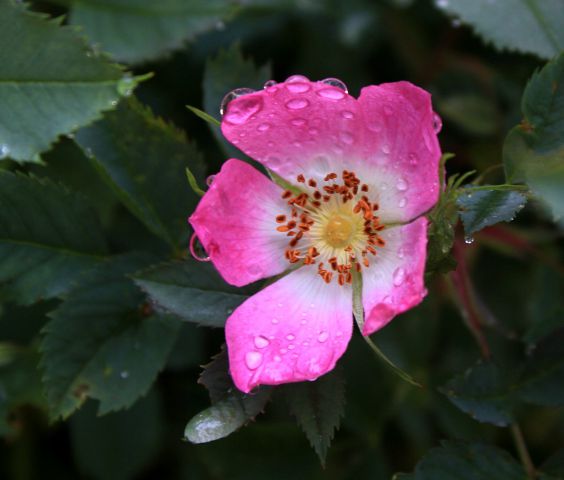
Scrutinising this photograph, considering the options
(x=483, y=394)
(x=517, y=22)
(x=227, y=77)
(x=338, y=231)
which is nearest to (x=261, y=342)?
(x=338, y=231)

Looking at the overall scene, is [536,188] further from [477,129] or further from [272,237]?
[477,129]

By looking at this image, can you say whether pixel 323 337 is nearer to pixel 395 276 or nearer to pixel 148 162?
pixel 395 276

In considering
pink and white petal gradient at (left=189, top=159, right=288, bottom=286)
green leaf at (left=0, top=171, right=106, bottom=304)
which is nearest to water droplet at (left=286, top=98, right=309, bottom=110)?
pink and white petal gradient at (left=189, top=159, right=288, bottom=286)

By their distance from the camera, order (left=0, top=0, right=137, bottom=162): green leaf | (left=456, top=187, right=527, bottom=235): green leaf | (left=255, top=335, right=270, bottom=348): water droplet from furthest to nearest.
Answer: (left=0, top=0, right=137, bottom=162): green leaf
(left=255, top=335, right=270, bottom=348): water droplet
(left=456, top=187, right=527, bottom=235): green leaf

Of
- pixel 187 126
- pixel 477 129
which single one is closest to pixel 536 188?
pixel 477 129

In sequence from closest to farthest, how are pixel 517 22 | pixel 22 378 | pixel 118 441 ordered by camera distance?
pixel 517 22, pixel 22 378, pixel 118 441

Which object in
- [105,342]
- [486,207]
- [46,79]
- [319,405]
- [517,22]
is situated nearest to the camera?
[486,207]

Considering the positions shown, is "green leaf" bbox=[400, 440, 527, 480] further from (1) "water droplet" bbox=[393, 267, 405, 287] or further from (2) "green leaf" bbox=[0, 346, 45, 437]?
(2) "green leaf" bbox=[0, 346, 45, 437]

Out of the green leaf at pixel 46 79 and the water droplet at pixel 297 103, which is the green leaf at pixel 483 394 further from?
the green leaf at pixel 46 79
